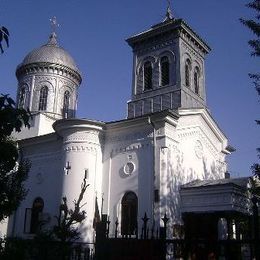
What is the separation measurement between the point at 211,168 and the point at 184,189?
4.48m

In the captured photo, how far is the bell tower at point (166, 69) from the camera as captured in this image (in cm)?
2217

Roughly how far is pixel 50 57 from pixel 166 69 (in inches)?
366

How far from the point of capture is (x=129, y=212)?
18266mm

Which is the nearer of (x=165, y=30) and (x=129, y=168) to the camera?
(x=129, y=168)

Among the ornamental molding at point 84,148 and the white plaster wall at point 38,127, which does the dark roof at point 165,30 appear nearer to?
the white plaster wall at point 38,127

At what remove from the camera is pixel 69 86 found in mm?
28438

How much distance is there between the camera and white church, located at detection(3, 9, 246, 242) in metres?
18.1

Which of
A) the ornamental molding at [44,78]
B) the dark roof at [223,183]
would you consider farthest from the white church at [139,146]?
the dark roof at [223,183]

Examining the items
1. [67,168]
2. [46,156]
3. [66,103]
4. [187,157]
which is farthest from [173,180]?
[66,103]

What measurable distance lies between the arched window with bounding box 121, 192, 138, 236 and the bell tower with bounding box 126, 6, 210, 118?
5743mm

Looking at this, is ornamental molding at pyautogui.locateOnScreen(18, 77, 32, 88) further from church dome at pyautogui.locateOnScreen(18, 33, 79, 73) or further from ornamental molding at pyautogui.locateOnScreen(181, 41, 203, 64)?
ornamental molding at pyautogui.locateOnScreen(181, 41, 203, 64)

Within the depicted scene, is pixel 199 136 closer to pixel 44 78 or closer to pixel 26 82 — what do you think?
pixel 44 78

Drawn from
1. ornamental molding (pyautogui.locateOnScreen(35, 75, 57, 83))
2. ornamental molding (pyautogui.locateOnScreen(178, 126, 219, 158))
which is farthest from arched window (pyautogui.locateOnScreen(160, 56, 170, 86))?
ornamental molding (pyautogui.locateOnScreen(35, 75, 57, 83))

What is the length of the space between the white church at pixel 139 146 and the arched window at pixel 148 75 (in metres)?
0.06
